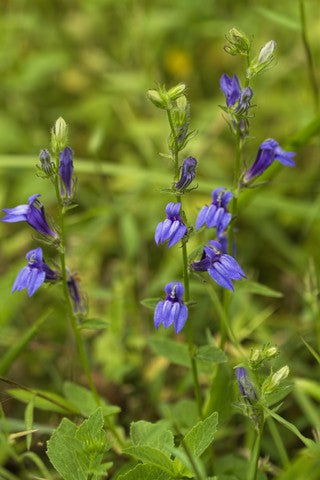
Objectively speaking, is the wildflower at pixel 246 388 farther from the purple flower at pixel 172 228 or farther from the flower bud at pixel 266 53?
the flower bud at pixel 266 53

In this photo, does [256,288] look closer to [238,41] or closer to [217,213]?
[217,213]

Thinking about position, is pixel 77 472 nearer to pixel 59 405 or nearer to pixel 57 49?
pixel 59 405

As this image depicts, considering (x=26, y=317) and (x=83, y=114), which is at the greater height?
(x=83, y=114)

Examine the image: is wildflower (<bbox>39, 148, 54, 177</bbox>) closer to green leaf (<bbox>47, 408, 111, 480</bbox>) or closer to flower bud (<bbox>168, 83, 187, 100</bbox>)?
flower bud (<bbox>168, 83, 187, 100</bbox>)

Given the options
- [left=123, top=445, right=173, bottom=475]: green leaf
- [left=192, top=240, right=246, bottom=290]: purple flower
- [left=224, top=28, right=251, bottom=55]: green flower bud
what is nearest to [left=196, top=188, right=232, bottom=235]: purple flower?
[left=192, top=240, right=246, bottom=290]: purple flower

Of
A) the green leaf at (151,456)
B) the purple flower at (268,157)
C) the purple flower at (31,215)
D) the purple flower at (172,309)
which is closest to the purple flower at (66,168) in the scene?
the purple flower at (31,215)

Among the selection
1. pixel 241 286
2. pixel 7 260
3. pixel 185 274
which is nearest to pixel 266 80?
pixel 7 260
